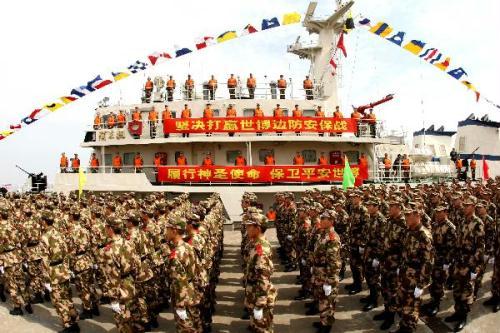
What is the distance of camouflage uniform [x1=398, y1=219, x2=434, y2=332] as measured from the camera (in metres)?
6.71

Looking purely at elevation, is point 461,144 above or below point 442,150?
above

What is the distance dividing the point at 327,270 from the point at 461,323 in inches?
107

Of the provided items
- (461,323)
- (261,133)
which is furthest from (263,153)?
(461,323)

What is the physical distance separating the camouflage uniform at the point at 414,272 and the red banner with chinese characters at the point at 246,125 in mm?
12929

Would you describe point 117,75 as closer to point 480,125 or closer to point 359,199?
point 359,199

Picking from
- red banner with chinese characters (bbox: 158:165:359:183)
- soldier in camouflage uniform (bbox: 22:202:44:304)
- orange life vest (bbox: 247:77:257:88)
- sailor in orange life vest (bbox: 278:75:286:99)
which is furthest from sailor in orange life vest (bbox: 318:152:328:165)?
soldier in camouflage uniform (bbox: 22:202:44:304)

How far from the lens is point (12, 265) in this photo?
9.22m

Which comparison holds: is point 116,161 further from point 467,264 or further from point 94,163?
point 467,264

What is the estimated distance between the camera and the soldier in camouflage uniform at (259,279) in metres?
6.00

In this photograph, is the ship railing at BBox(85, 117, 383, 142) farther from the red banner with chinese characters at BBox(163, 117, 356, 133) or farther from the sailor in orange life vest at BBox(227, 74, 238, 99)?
the sailor in orange life vest at BBox(227, 74, 238, 99)

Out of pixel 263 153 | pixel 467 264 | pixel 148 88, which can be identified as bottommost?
pixel 467 264

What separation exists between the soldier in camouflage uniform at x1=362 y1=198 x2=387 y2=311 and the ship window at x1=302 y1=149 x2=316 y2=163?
41.0 feet

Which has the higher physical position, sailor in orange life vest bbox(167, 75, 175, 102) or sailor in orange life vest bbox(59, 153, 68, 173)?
sailor in orange life vest bbox(167, 75, 175, 102)

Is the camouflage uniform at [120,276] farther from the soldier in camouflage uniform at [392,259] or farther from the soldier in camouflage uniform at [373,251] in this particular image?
the soldier in camouflage uniform at [373,251]
